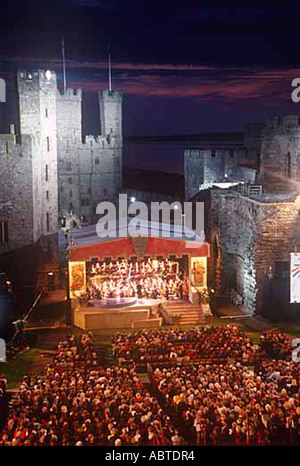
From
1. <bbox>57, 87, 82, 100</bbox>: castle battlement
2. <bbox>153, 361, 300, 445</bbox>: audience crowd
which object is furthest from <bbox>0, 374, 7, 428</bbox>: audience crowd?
<bbox>57, 87, 82, 100</bbox>: castle battlement

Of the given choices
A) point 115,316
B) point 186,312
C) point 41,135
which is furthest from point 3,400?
point 41,135

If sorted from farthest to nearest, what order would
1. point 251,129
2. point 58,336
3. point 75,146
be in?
point 75,146 → point 251,129 → point 58,336

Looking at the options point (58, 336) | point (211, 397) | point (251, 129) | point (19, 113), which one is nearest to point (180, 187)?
point (251, 129)

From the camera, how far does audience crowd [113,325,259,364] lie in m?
22.5

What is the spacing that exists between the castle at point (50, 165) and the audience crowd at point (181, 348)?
15.9 metres

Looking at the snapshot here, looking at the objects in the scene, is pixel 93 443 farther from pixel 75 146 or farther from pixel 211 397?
pixel 75 146

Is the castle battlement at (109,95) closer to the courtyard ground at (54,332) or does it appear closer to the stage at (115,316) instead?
the courtyard ground at (54,332)

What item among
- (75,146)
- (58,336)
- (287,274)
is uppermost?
(75,146)

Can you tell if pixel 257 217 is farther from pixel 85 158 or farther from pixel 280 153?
pixel 85 158

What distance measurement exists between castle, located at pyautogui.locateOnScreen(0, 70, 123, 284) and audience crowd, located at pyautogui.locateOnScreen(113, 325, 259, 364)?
1593cm

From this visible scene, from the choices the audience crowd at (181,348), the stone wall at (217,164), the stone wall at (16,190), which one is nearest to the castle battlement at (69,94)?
the stone wall at (217,164)

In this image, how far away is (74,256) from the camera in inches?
1171

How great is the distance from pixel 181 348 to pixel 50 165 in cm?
2229
